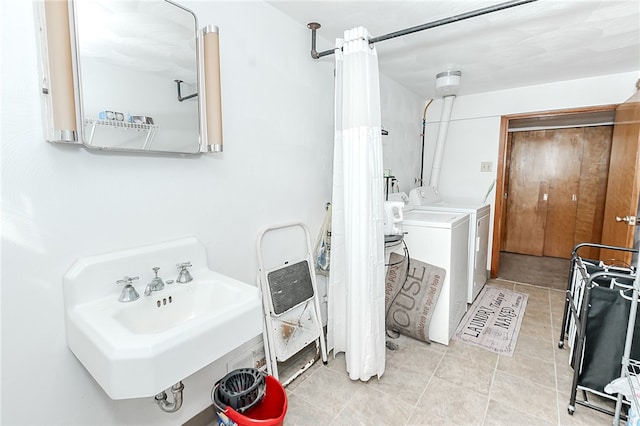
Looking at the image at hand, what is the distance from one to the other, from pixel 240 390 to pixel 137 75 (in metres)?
1.46

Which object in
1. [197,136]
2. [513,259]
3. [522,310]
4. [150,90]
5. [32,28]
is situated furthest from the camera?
[513,259]

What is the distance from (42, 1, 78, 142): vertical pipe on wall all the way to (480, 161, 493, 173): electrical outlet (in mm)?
3783

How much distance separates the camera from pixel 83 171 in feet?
3.71

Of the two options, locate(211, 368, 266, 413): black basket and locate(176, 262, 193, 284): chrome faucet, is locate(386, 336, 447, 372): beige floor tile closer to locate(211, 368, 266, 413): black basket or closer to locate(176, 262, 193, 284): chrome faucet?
locate(211, 368, 266, 413): black basket

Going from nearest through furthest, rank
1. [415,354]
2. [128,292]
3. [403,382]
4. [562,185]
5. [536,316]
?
[128,292] → [403,382] → [415,354] → [536,316] → [562,185]

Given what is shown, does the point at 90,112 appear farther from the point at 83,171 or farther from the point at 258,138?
the point at 258,138

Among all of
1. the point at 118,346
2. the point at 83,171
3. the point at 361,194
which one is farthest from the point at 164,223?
the point at 361,194

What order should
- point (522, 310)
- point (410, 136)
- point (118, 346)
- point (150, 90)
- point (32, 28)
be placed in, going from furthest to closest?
point (410, 136) < point (522, 310) < point (150, 90) < point (32, 28) < point (118, 346)

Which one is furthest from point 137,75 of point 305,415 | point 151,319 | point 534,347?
point 534,347

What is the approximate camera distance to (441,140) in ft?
12.2

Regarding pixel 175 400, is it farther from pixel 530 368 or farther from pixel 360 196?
pixel 530 368

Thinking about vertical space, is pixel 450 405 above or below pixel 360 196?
below

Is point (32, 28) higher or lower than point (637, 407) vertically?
higher

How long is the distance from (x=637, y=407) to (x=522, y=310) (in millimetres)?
1717
